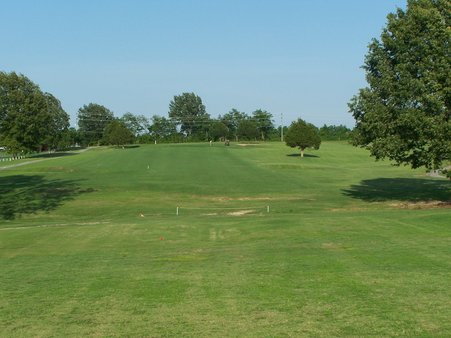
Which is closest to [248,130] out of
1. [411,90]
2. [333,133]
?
[333,133]

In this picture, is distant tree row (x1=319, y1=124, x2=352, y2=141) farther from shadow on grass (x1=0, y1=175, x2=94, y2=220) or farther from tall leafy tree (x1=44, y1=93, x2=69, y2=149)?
shadow on grass (x1=0, y1=175, x2=94, y2=220)

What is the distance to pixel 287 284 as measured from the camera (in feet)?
35.4

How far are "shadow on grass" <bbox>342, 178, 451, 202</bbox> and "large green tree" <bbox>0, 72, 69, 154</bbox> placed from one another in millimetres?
81837

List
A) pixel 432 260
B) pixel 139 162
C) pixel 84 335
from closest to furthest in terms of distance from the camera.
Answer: pixel 84 335 → pixel 432 260 → pixel 139 162

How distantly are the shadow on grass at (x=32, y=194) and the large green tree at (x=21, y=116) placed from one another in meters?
56.9

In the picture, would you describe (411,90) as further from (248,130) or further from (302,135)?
(248,130)

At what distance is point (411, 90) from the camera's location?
29984 mm

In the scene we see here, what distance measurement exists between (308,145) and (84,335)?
9065 centimetres

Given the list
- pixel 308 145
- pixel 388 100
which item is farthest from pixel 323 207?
pixel 308 145

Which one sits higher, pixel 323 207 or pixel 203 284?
pixel 203 284

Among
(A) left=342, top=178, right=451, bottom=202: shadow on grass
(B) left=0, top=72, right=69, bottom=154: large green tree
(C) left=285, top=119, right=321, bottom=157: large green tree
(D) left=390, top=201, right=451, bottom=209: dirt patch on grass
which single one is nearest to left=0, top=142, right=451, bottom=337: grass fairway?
(D) left=390, top=201, right=451, bottom=209: dirt patch on grass

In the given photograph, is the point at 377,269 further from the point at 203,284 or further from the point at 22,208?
the point at 22,208

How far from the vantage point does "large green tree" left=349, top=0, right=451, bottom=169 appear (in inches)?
1133

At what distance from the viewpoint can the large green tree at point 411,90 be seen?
28.8 metres
